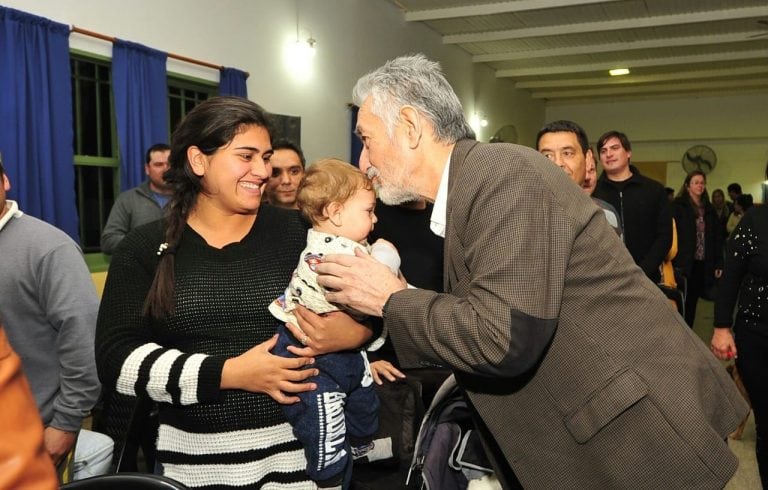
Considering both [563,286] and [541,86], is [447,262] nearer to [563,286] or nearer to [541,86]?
[563,286]

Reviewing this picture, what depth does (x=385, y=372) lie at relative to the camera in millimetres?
2238

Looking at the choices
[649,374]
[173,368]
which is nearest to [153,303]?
[173,368]

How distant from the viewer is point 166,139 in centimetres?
539

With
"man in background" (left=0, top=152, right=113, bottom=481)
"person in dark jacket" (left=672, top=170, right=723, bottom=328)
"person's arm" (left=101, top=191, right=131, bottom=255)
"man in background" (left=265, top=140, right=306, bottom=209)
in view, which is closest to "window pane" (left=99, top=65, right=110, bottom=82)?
"person's arm" (left=101, top=191, right=131, bottom=255)

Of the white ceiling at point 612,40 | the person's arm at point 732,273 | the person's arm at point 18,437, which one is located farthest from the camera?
the white ceiling at point 612,40

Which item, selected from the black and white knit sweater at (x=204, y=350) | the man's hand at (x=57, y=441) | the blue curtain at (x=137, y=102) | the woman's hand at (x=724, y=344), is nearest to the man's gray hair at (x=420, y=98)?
the black and white knit sweater at (x=204, y=350)

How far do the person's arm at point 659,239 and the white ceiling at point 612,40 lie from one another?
4304 mm

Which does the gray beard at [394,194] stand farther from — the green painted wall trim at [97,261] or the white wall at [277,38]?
the green painted wall trim at [97,261]

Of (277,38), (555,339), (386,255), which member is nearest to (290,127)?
(277,38)

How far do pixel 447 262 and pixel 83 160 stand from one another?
4443mm

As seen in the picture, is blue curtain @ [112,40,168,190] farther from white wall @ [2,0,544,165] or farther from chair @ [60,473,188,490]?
chair @ [60,473,188,490]

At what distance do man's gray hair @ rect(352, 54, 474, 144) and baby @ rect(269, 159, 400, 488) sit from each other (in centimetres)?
32

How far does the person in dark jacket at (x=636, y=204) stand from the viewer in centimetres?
445

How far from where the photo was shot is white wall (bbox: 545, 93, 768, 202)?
15.2 m
